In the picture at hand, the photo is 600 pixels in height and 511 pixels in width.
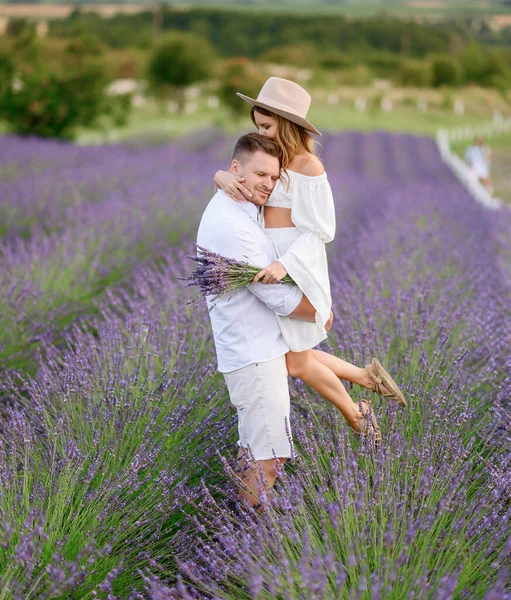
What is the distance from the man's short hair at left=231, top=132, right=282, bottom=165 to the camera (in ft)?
9.21

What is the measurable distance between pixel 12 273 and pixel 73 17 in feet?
214

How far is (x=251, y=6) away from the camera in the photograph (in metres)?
108

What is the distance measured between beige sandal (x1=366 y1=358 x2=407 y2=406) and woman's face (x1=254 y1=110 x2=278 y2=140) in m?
0.88

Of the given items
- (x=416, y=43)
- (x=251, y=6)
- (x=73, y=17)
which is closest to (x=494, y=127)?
(x=73, y=17)

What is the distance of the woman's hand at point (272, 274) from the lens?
2730 mm

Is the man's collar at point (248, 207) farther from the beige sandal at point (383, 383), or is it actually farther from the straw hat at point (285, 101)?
the beige sandal at point (383, 383)

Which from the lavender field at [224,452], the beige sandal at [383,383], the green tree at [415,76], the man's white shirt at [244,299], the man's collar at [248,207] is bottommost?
the green tree at [415,76]

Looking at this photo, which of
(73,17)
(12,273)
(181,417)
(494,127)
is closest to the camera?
(181,417)

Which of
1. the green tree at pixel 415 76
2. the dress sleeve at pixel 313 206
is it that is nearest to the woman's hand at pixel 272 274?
the dress sleeve at pixel 313 206

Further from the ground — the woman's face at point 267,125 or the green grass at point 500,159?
the woman's face at point 267,125

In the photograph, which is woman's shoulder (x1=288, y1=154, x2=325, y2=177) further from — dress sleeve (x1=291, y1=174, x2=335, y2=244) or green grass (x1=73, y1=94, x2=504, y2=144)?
green grass (x1=73, y1=94, x2=504, y2=144)

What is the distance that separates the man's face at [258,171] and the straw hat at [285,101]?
0.16 meters

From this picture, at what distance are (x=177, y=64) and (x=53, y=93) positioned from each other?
45.0 ft

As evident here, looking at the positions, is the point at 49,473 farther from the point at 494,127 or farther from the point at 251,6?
the point at 251,6
